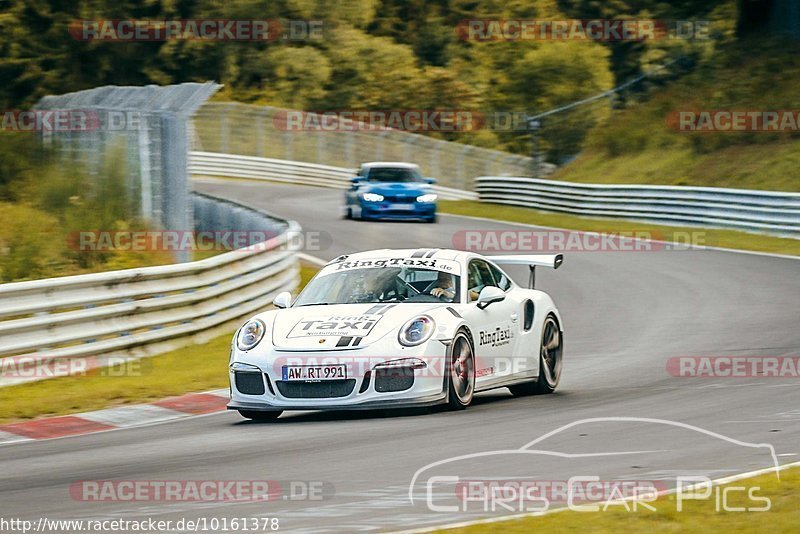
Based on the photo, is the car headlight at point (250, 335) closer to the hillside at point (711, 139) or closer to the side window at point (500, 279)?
the side window at point (500, 279)

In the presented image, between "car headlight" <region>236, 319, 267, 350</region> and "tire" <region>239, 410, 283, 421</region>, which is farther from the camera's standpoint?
"tire" <region>239, 410, 283, 421</region>

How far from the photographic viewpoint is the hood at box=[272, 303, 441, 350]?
981 cm

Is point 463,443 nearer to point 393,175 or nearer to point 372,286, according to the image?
point 372,286

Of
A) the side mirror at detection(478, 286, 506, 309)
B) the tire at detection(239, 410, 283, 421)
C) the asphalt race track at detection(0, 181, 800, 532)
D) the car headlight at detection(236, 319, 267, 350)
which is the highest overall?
the side mirror at detection(478, 286, 506, 309)

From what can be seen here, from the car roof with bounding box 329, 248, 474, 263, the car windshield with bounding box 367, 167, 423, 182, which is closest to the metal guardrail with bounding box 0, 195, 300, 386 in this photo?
the car roof with bounding box 329, 248, 474, 263

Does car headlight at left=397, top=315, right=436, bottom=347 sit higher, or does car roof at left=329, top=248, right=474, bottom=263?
car roof at left=329, top=248, right=474, bottom=263

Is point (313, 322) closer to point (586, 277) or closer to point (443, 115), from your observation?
point (586, 277)

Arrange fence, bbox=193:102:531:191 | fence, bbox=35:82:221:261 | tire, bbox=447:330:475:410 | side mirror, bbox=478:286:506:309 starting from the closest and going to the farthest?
tire, bbox=447:330:475:410, side mirror, bbox=478:286:506:309, fence, bbox=35:82:221:261, fence, bbox=193:102:531:191

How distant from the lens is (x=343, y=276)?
436 inches

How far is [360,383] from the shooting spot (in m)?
9.74

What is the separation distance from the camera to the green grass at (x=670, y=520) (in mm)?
5719

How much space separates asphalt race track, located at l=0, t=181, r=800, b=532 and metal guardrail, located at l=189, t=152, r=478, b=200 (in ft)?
115

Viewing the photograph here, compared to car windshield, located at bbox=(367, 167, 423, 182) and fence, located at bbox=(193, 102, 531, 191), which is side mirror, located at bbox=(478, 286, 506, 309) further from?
fence, located at bbox=(193, 102, 531, 191)

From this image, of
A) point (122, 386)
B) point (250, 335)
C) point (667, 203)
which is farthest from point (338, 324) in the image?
point (667, 203)
